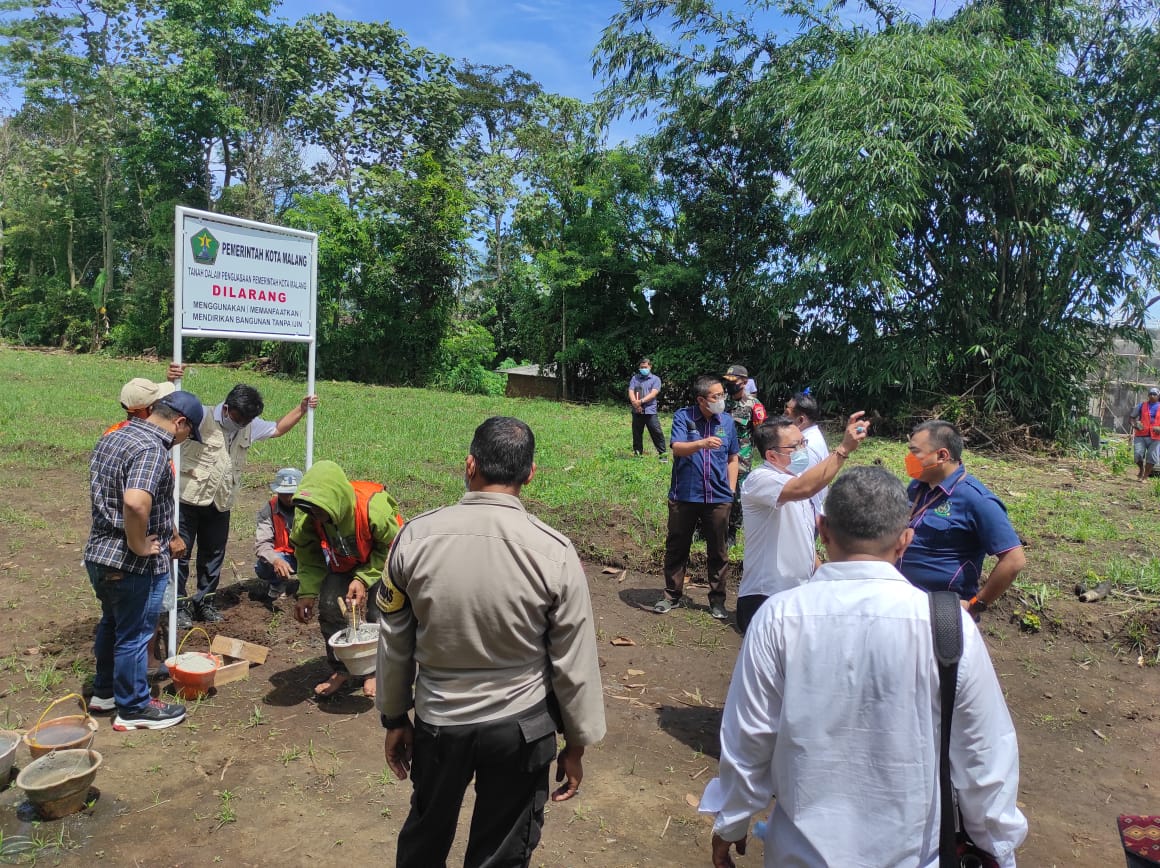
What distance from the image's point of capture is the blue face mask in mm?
4246

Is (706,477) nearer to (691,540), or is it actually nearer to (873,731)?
(691,540)

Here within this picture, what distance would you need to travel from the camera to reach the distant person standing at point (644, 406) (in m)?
12.3

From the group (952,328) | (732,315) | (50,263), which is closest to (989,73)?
(952,328)

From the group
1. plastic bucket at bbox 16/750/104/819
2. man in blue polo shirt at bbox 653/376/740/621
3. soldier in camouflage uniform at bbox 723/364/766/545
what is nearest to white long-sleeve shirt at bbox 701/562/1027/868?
plastic bucket at bbox 16/750/104/819

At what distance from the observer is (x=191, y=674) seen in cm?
444

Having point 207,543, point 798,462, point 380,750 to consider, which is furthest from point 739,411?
point 380,750

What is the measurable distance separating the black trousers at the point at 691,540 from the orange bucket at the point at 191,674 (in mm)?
3404

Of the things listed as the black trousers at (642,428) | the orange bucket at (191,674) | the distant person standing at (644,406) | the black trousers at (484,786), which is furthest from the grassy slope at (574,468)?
the black trousers at (484,786)

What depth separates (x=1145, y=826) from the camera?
2262mm

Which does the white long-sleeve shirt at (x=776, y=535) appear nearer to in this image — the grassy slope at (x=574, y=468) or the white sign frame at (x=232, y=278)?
the white sign frame at (x=232, y=278)

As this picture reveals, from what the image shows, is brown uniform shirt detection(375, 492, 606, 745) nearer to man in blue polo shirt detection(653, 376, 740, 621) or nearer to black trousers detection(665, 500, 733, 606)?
man in blue polo shirt detection(653, 376, 740, 621)

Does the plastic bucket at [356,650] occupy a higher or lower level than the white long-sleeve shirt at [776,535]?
lower

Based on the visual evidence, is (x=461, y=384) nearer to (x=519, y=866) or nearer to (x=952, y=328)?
(x=952, y=328)

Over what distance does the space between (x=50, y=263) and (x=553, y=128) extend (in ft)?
74.0
